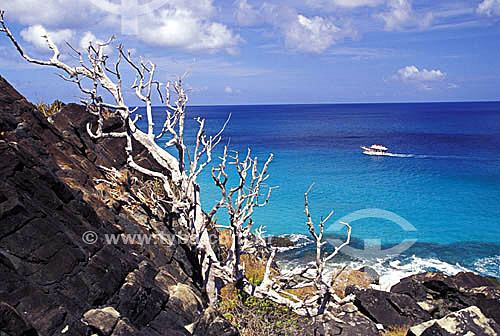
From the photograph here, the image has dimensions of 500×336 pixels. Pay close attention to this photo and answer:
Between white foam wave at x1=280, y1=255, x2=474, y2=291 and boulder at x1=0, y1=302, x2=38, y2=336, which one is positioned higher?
boulder at x1=0, y1=302, x2=38, y2=336

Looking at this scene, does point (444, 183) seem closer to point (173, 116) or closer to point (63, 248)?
point (173, 116)

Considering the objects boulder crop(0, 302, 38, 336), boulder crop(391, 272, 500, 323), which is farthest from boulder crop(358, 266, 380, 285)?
boulder crop(0, 302, 38, 336)

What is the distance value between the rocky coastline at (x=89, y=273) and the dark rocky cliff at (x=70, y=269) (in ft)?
0.05

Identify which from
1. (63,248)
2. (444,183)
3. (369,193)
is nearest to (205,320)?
(63,248)

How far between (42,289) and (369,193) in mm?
39164

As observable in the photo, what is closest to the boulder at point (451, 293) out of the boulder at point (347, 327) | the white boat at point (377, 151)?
the boulder at point (347, 327)

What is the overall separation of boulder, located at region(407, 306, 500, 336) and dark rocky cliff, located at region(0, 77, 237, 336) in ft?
16.4

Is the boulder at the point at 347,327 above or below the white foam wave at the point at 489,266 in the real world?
above

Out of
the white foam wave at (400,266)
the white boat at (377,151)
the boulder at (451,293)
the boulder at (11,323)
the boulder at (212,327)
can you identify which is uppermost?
the boulder at (11,323)

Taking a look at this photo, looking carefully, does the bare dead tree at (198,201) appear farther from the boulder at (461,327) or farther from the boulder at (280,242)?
the boulder at (280,242)

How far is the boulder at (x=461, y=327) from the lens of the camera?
9180mm

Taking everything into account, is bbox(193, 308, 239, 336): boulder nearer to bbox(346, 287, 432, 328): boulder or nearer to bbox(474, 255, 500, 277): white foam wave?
bbox(346, 287, 432, 328): boulder

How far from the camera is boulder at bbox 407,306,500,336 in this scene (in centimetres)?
918

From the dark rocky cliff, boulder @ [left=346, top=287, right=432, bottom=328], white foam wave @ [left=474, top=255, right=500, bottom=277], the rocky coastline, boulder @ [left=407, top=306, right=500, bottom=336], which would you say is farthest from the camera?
white foam wave @ [left=474, top=255, right=500, bottom=277]
